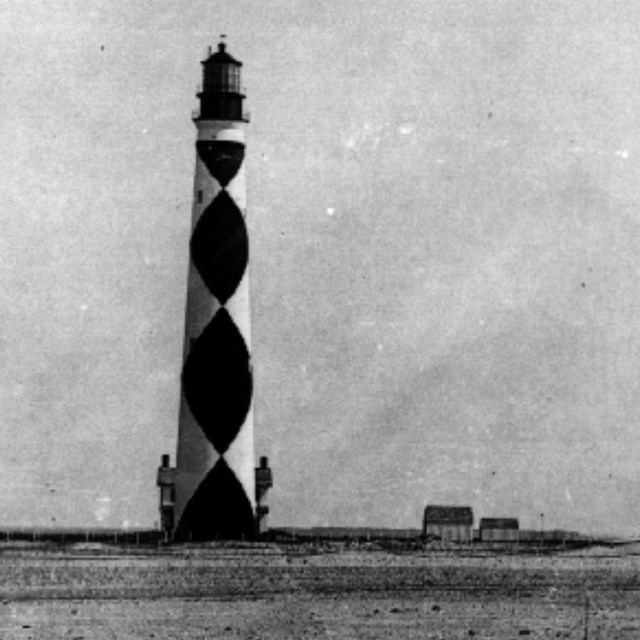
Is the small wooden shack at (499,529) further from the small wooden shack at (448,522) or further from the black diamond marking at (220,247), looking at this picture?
the black diamond marking at (220,247)

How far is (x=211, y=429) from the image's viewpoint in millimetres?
61000

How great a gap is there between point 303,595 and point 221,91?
18208 millimetres

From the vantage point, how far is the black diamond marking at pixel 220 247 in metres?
60.7

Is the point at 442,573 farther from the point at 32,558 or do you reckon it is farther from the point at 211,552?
the point at 32,558

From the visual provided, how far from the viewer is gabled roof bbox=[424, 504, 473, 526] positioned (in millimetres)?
76250

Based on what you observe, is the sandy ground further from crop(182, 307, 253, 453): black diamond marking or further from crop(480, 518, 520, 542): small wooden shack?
crop(480, 518, 520, 542): small wooden shack

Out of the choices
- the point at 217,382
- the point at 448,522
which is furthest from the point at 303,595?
the point at 448,522

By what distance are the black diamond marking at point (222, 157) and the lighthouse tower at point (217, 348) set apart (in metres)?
0.02

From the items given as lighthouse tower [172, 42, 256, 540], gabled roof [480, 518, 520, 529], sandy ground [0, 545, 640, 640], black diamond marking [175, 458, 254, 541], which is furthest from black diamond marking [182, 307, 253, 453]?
gabled roof [480, 518, 520, 529]

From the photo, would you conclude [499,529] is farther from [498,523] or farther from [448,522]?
[448,522]

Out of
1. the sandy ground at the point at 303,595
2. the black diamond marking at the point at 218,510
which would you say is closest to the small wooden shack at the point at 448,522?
the sandy ground at the point at 303,595

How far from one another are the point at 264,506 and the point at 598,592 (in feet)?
56.6

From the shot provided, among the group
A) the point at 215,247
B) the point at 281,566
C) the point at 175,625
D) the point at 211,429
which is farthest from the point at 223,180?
the point at 175,625

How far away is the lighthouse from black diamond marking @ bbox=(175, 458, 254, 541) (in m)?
0.03
